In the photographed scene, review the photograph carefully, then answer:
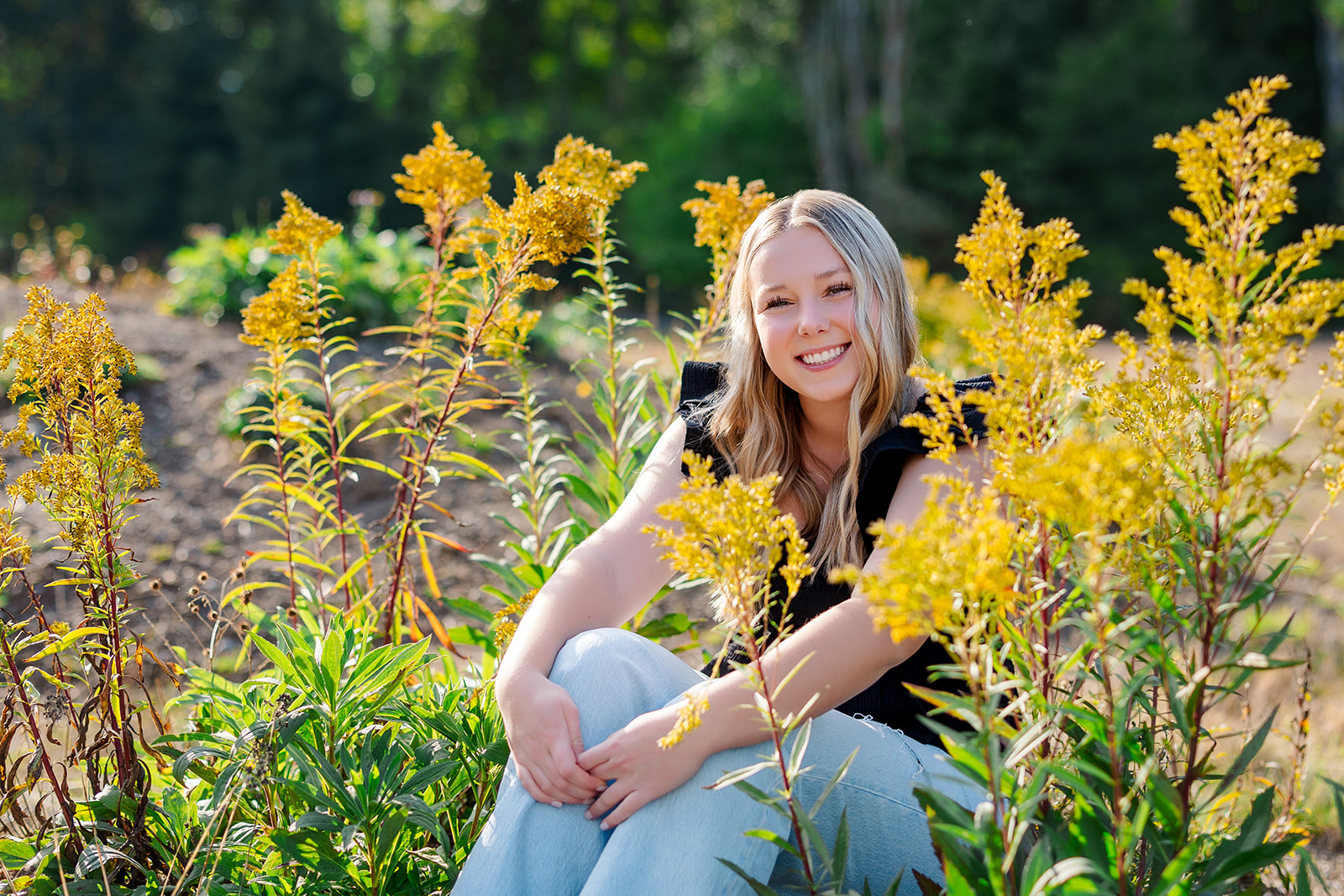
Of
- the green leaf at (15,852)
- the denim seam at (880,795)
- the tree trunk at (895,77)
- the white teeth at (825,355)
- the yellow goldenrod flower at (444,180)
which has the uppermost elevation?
the tree trunk at (895,77)

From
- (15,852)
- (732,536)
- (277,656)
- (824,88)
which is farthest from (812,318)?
(824,88)

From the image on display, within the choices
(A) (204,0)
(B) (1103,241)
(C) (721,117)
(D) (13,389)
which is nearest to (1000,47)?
(B) (1103,241)

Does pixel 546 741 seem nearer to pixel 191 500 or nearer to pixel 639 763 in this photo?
pixel 639 763

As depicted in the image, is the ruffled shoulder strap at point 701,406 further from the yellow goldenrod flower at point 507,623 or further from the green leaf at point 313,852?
the green leaf at point 313,852

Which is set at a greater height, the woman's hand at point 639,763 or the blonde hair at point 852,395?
the blonde hair at point 852,395

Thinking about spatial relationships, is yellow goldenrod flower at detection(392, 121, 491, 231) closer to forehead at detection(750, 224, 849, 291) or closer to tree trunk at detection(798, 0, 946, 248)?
forehead at detection(750, 224, 849, 291)

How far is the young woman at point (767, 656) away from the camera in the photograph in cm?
146

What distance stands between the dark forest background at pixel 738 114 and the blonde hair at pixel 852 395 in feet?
42.1

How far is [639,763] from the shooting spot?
4.91 ft

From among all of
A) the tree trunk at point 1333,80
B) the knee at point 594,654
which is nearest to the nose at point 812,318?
the knee at point 594,654

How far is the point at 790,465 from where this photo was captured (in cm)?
207

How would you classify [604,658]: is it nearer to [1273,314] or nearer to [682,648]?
[682,648]

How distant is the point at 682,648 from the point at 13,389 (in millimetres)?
1451

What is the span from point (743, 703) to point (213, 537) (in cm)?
332
